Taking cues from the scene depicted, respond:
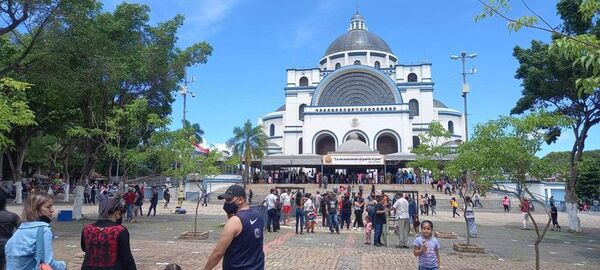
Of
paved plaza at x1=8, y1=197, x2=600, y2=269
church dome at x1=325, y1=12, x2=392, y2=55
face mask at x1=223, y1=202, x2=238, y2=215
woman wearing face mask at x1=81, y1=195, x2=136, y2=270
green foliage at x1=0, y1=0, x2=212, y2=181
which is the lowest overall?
paved plaza at x1=8, y1=197, x2=600, y2=269

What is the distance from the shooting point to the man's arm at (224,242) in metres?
3.68

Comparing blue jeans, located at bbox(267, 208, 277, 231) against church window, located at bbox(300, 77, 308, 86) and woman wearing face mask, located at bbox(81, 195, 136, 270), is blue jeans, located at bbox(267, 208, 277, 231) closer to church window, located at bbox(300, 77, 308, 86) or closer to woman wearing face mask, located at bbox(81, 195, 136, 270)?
woman wearing face mask, located at bbox(81, 195, 136, 270)

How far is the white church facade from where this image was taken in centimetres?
5672

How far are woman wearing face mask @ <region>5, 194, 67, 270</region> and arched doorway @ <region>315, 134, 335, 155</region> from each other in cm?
5574

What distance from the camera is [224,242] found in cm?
369

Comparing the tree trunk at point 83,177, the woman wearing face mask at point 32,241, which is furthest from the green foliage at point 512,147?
the tree trunk at point 83,177

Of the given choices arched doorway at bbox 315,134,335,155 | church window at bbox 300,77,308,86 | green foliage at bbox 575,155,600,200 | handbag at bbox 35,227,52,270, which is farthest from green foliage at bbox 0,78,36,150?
church window at bbox 300,77,308,86

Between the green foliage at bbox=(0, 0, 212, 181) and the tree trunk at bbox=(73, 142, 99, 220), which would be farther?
the tree trunk at bbox=(73, 142, 99, 220)

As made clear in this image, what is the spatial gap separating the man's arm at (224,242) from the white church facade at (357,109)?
1601 inches

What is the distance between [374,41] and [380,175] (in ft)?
107

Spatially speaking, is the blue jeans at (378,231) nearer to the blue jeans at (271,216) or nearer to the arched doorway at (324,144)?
the blue jeans at (271,216)

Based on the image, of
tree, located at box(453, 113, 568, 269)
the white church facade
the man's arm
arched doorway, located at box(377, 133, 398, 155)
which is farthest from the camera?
arched doorway, located at box(377, 133, 398, 155)

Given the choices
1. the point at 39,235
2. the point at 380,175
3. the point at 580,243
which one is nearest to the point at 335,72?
the point at 380,175

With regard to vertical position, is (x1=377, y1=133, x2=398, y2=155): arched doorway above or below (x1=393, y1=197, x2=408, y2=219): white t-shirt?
above
